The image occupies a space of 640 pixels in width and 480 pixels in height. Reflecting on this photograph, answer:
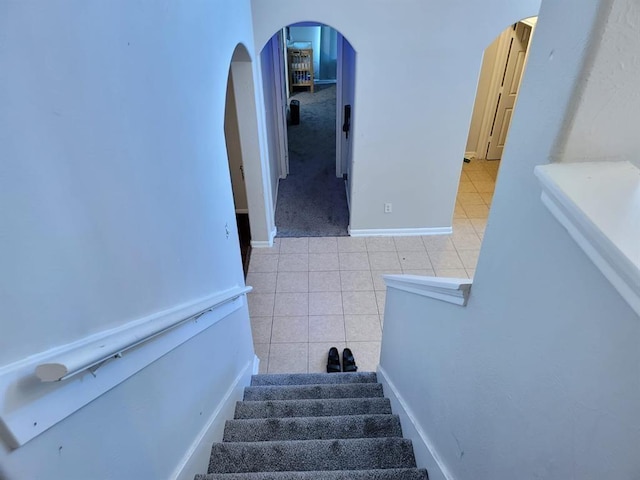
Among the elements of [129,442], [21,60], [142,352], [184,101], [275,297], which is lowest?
[275,297]

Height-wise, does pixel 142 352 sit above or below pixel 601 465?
below

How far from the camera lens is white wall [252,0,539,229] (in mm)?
3533

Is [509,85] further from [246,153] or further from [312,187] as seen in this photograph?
[246,153]

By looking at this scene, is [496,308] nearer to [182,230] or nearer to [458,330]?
[458,330]

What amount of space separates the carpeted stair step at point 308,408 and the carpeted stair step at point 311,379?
0.52m

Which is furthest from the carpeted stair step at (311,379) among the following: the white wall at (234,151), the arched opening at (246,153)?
the white wall at (234,151)

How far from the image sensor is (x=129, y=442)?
1.05 metres

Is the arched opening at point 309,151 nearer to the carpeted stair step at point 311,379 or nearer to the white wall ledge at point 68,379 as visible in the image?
the carpeted stair step at point 311,379

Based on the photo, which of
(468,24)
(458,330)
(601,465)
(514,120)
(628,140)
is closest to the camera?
(601,465)

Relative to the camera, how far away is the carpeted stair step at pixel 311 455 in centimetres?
176

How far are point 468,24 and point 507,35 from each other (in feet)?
8.00

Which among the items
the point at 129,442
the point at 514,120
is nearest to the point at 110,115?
the point at 129,442

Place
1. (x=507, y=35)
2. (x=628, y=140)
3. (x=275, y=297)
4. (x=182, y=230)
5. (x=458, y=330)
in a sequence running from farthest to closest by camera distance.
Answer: (x=507, y=35), (x=275, y=297), (x=182, y=230), (x=458, y=330), (x=628, y=140)

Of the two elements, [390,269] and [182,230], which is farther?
[390,269]
